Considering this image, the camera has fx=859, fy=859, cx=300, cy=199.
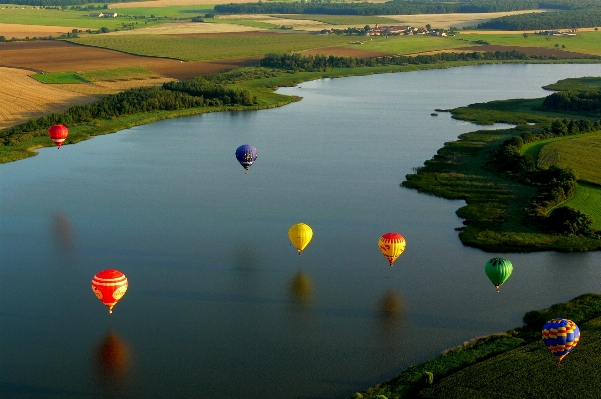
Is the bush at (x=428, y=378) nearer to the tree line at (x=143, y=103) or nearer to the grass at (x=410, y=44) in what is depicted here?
the tree line at (x=143, y=103)

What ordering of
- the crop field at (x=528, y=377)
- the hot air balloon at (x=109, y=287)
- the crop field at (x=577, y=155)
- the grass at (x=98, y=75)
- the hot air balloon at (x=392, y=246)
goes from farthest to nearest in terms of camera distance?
the grass at (x=98, y=75), the crop field at (x=577, y=155), the hot air balloon at (x=392, y=246), the hot air balloon at (x=109, y=287), the crop field at (x=528, y=377)

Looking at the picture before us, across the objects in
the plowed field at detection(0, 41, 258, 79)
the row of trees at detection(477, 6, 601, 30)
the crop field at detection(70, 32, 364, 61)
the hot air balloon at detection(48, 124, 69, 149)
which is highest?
the row of trees at detection(477, 6, 601, 30)

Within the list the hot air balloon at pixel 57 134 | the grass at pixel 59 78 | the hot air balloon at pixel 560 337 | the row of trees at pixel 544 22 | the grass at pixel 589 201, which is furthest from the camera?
the row of trees at pixel 544 22

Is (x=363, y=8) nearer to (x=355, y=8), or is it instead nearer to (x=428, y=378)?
(x=355, y=8)

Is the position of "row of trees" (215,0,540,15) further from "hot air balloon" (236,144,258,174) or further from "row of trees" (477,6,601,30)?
"hot air balloon" (236,144,258,174)

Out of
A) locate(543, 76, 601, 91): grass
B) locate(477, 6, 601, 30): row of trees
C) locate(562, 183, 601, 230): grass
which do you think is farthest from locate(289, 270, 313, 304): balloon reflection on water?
locate(477, 6, 601, 30): row of trees

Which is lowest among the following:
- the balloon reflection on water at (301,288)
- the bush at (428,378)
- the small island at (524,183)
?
the balloon reflection on water at (301,288)

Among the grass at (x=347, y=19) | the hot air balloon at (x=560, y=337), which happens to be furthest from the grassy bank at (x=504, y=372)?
the grass at (x=347, y=19)
